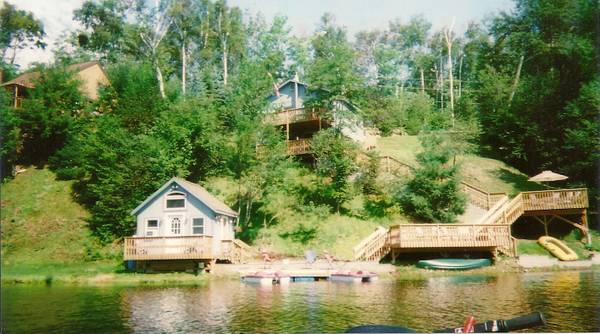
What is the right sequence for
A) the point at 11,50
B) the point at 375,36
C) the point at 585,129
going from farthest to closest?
1. the point at 375,36
2. the point at 11,50
3. the point at 585,129

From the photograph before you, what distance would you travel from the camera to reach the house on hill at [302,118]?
36562 mm

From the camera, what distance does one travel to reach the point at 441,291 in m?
16.8

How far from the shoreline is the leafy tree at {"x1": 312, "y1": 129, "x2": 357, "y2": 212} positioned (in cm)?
723

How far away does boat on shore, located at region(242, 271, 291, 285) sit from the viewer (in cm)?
2148

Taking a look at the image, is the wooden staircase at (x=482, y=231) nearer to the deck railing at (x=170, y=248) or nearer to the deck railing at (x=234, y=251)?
the deck railing at (x=234, y=251)

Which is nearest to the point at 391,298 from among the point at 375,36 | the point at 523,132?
the point at 523,132

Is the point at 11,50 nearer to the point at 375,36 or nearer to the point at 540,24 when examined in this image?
the point at 375,36

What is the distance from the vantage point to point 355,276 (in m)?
21.0

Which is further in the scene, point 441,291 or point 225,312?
point 441,291

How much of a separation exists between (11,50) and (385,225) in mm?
31567

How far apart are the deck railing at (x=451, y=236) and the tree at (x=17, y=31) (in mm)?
19164

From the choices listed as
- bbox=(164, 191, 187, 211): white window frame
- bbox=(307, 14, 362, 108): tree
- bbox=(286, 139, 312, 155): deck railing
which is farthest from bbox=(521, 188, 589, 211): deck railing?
bbox=(164, 191, 187, 211): white window frame

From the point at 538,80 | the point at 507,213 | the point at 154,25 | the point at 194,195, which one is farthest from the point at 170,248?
the point at 538,80

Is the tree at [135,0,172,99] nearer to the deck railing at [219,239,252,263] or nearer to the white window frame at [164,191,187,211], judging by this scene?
the white window frame at [164,191,187,211]
